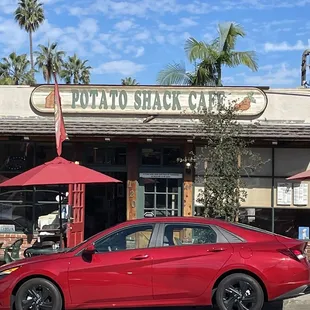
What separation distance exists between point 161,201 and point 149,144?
1.52m

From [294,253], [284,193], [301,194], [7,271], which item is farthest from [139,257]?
[301,194]

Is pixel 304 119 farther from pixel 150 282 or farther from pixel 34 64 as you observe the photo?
pixel 34 64

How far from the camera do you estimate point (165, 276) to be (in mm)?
7176

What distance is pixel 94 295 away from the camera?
7.21m

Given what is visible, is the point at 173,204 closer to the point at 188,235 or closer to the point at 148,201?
the point at 148,201

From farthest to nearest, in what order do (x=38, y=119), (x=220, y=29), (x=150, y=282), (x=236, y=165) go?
(x=220, y=29)
(x=38, y=119)
(x=236, y=165)
(x=150, y=282)

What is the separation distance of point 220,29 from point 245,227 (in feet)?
40.4

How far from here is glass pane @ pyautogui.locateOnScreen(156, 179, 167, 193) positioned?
13555 mm

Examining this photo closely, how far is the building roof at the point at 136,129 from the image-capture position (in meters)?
12.6

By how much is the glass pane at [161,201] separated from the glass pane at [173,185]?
0.78 feet

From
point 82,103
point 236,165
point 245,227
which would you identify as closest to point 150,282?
point 245,227

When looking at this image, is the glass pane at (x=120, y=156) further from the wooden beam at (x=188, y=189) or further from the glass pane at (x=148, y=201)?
the wooden beam at (x=188, y=189)

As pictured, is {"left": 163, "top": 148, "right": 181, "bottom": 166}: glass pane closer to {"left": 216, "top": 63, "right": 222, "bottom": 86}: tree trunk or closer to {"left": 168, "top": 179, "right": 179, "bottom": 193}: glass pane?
{"left": 168, "top": 179, "right": 179, "bottom": 193}: glass pane

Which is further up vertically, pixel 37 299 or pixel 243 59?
pixel 243 59
